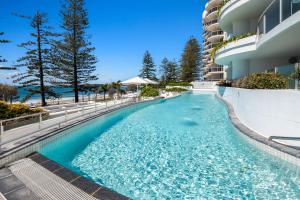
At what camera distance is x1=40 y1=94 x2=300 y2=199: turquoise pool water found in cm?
340

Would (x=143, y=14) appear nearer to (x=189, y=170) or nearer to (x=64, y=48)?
(x=64, y=48)

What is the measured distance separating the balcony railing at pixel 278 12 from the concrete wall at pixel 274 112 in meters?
2.75

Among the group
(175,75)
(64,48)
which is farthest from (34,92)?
(175,75)

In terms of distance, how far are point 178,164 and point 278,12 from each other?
6.81 m

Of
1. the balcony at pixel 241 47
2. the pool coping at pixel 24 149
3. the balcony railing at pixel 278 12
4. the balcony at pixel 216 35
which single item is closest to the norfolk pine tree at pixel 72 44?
the pool coping at pixel 24 149

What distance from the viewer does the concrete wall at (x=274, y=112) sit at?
445 centimetres

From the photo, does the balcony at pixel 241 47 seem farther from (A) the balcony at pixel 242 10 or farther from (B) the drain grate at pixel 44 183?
(B) the drain grate at pixel 44 183

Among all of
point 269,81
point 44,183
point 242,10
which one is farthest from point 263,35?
point 44,183

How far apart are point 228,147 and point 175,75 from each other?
47.0 m

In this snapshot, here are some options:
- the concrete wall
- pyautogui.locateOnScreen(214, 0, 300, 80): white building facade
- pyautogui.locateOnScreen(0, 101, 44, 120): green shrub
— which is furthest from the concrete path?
pyautogui.locateOnScreen(214, 0, 300, 80): white building facade

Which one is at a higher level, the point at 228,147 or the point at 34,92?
the point at 34,92

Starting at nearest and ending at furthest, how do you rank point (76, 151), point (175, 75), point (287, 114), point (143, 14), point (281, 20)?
point (287, 114) → point (76, 151) → point (281, 20) → point (143, 14) → point (175, 75)

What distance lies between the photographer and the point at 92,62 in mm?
20406

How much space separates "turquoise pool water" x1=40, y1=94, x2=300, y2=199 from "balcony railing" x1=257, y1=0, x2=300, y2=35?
446 centimetres
